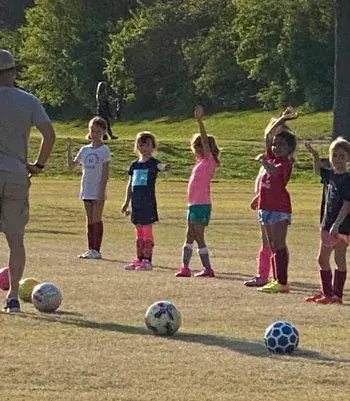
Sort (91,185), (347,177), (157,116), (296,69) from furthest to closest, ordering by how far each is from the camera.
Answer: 1. (157,116)
2. (296,69)
3. (91,185)
4. (347,177)

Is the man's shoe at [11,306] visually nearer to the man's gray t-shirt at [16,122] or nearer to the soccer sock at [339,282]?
the man's gray t-shirt at [16,122]

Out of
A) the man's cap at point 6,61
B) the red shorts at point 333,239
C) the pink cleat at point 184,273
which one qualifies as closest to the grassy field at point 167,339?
the pink cleat at point 184,273

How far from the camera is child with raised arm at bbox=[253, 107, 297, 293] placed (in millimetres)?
13891

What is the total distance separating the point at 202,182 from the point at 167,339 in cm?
524

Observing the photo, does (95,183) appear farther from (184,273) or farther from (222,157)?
(222,157)

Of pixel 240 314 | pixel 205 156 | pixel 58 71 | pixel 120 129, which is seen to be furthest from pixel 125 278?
pixel 58 71

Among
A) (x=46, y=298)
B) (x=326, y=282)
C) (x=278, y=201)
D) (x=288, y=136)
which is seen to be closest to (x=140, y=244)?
(x=278, y=201)

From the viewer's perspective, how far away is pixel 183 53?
263ft

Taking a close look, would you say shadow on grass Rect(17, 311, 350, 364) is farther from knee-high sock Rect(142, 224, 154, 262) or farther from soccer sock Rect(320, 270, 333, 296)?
knee-high sock Rect(142, 224, 154, 262)

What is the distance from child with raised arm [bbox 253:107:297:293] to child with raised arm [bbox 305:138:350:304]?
0.65m

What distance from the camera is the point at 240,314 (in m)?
12.0

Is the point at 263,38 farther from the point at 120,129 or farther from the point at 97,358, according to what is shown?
the point at 97,358

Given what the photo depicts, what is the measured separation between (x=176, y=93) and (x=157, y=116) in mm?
1847

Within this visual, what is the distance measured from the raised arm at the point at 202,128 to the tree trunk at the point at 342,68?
896 inches
